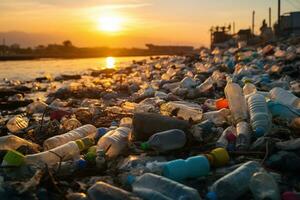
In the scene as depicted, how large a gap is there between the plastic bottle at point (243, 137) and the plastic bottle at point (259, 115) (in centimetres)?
9

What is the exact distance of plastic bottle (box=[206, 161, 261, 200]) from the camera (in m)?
2.71

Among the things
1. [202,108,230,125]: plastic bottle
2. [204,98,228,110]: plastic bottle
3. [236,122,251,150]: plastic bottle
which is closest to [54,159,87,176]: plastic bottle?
[236,122,251,150]: plastic bottle

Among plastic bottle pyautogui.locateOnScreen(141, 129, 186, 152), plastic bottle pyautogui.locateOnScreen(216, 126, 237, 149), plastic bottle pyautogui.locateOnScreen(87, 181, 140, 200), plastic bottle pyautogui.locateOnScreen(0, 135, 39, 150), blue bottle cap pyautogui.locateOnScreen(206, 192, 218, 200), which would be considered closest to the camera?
plastic bottle pyautogui.locateOnScreen(87, 181, 140, 200)

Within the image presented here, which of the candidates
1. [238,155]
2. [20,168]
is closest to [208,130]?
[238,155]

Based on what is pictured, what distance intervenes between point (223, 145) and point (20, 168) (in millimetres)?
A: 1784

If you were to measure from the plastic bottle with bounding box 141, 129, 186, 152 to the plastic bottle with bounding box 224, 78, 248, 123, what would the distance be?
935 mm

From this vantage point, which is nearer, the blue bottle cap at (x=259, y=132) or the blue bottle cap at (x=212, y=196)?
the blue bottle cap at (x=212, y=196)

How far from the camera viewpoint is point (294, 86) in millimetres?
7332

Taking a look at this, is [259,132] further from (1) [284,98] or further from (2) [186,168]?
(1) [284,98]

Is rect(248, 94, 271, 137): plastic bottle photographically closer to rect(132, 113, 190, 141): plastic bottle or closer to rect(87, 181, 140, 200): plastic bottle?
rect(132, 113, 190, 141): plastic bottle

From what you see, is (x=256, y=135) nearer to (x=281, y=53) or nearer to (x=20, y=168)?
(x=20, y=168)

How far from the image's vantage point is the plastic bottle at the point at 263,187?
2624mm

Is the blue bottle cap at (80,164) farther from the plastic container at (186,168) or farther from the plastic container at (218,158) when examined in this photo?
the plastic container at (218,158)

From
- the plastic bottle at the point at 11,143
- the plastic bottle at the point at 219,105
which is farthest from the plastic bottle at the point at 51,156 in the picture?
the plastic bottle at the point at 219,105
